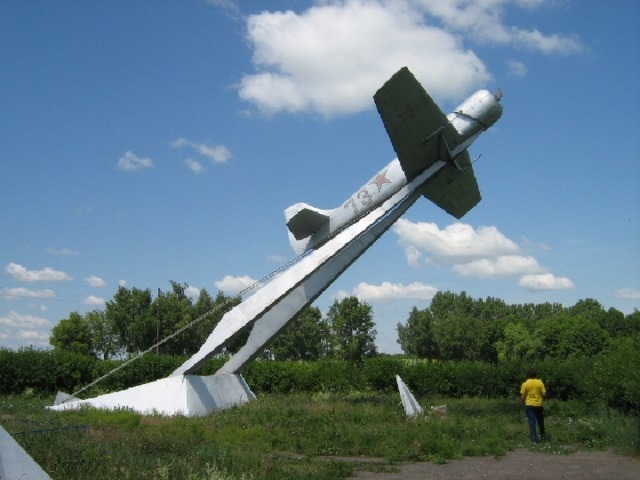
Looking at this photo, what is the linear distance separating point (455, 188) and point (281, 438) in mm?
9871

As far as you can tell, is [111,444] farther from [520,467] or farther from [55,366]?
[55,366]

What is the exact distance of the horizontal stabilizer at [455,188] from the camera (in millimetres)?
18219

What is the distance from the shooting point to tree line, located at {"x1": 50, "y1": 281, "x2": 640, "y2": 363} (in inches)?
2144

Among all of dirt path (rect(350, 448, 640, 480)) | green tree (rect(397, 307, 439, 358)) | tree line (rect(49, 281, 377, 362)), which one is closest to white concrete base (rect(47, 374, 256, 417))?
dirt path (rect(350, 448, 640, 480))

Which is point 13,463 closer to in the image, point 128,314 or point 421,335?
point 128,314

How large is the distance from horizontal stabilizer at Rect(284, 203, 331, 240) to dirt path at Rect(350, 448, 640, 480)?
9.70 meters

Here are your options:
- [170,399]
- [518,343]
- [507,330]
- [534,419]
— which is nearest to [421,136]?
[534,419]

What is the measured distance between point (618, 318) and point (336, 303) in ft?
135

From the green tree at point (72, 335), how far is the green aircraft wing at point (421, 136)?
2052 inches

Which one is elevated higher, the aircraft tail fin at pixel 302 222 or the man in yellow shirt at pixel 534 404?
the aircraft tail fin at pixel 302 222

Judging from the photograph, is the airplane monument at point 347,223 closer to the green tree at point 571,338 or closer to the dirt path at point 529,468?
the dirt path at point 529,468

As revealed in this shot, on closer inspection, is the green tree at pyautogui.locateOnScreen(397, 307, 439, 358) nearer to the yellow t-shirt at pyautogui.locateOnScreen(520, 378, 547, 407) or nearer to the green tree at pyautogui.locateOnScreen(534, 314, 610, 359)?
the green tree at pyautogui.locateOnScreen(534, 314, 610, 359)

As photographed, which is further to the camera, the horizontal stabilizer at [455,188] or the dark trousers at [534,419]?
the horizontal stabilizer at [455,188]

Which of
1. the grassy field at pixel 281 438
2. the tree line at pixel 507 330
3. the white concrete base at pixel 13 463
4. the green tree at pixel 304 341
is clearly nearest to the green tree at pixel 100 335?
the green tree at pixel 304 341
